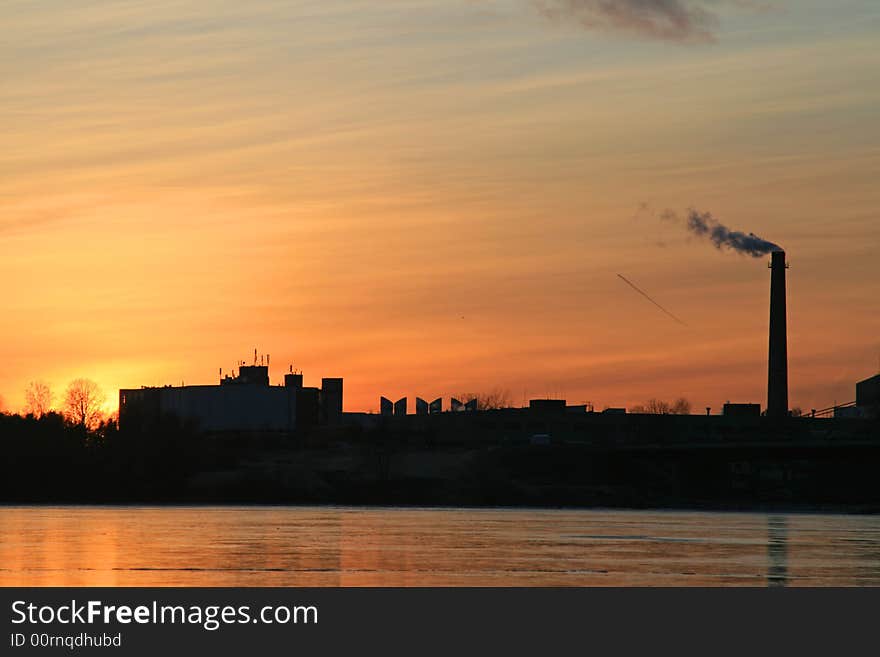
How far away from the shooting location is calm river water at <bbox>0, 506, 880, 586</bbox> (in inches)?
2618

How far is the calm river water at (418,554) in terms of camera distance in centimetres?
6650
